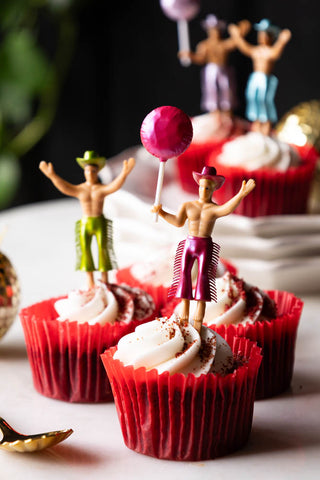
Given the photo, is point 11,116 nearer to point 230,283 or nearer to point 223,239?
point 223,239

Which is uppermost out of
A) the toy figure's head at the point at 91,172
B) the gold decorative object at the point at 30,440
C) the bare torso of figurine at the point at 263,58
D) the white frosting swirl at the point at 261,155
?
the bare torso of figurine at the point at 263,58

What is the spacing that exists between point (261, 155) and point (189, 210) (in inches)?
34.8

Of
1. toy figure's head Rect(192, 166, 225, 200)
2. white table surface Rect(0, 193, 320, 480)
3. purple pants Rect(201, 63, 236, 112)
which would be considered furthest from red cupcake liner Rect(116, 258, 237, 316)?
purple pants Rect(201, 63, 236, 112)

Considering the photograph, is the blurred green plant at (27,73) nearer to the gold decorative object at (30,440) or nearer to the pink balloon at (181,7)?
the pink balloon at (181,7)

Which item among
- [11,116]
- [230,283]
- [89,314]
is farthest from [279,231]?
[11,116]

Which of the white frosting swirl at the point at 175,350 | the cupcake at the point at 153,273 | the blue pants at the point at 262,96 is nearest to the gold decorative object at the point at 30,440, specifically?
the white frosting swirl at the point at 175,350

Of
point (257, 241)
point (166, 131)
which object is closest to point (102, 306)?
point (166, 131)

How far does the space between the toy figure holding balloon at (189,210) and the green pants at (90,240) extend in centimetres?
22

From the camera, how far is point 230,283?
1243 millimetres

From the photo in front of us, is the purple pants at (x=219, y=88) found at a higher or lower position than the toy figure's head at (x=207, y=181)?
higher

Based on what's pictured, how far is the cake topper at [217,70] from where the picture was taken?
2162 millimetres

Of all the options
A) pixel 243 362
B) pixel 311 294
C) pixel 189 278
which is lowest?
pixel 311 294

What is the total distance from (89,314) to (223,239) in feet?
1.85

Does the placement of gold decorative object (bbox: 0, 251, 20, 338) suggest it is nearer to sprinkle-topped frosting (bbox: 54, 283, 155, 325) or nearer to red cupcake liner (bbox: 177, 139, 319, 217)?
sprinkle-topped frosting (bbox: 54, 283, 155, 325)
